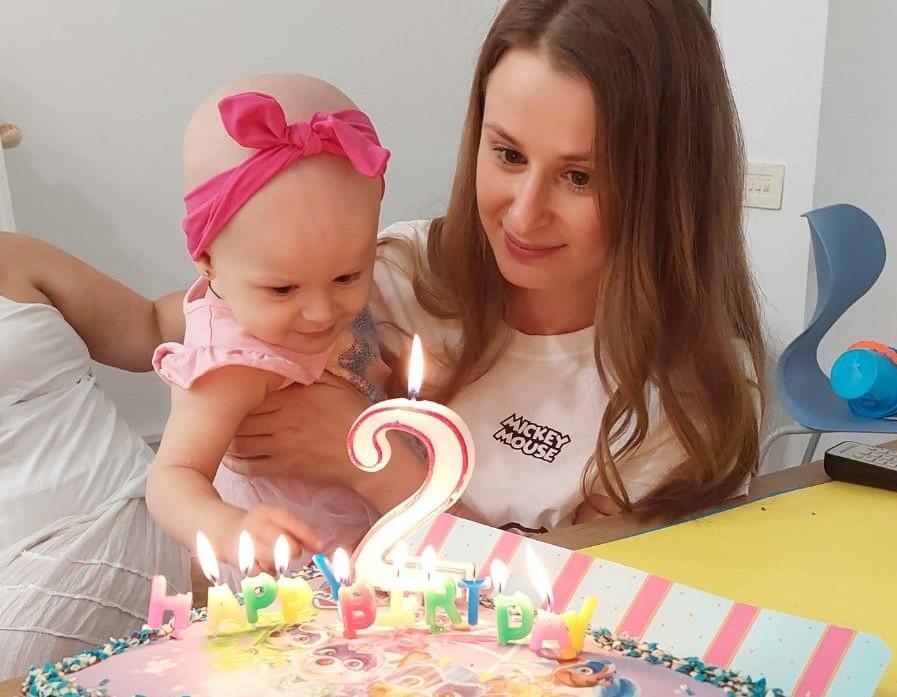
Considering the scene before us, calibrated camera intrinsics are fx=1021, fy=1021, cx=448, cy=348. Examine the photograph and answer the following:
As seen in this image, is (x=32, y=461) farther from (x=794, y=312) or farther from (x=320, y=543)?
(x=794, y=312)

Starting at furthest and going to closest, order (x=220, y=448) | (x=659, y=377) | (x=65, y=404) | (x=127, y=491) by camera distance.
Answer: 1. (x=65, y=404)
2. (x=127, y=491)
3. (x=659, y=377)
4. (x=220, y=448)

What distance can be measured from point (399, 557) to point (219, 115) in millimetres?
498

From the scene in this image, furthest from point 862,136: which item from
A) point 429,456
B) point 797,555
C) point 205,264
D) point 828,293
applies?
point 429,456

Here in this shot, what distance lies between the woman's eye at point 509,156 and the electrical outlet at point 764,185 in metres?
1.38

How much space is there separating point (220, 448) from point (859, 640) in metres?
0.66

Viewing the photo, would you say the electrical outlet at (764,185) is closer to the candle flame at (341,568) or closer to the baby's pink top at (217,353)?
the baby's pink top at (217,353)

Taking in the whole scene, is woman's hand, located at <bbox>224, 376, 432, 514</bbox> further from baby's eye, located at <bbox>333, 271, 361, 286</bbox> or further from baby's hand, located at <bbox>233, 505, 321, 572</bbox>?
baby's hand, located at <bbox>233, 505, 321, 572</bbox>

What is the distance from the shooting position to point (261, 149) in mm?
1003

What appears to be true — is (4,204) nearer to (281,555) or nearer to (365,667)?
(281,555)

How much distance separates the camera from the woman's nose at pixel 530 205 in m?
1.16

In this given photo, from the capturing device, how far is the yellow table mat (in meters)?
0.97

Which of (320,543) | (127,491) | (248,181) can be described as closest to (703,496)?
(320,543)

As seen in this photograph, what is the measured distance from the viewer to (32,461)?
155 centimetres

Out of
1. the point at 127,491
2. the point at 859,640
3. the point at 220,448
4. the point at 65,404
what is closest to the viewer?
the point at 859,640
